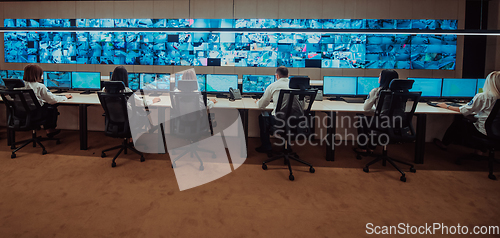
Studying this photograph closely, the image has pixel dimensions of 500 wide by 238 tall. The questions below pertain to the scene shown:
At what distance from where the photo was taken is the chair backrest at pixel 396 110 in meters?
2.76

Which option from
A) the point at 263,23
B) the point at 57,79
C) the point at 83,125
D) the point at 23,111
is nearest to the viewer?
the point at 23,111

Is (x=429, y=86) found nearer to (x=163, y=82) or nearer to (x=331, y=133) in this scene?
(x=331, y=133)

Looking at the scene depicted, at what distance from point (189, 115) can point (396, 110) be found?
231 cm

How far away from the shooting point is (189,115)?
2.96 meters

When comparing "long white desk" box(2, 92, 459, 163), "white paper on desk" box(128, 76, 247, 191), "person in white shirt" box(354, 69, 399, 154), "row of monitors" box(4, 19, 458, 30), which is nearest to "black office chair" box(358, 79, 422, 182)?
"person in white shirt" box(354, 69, 399, 154)

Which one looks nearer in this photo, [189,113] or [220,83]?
[189,113]

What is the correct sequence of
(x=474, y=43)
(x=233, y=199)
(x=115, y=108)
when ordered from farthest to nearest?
(x=474, y=43) < (x=115, y=108) < (x=233, y=199)

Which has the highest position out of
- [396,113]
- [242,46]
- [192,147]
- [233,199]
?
[242,46]

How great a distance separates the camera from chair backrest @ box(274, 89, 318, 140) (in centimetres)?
287

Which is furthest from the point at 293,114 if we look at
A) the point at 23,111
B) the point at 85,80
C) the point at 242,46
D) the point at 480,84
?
the point at 85,80

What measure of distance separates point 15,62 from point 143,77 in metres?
3.48

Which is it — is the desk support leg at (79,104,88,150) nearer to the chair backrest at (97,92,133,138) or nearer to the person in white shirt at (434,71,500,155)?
the chair backrest at (97,92,133,138)

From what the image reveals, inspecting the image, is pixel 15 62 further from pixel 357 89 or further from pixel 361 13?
pixel 361 13

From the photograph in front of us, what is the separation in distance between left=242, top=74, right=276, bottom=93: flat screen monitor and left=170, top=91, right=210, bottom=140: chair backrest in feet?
4.25
